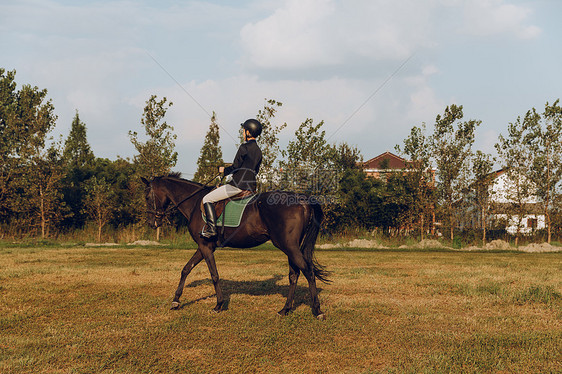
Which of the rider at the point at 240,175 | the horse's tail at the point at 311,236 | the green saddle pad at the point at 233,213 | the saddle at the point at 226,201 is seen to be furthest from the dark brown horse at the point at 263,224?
the rider at the point at 240,175

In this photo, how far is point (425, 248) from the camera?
26.0m

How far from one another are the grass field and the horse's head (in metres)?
1.87

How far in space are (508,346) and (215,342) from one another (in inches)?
177

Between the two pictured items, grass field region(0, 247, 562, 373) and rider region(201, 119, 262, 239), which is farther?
rider region(201, 119, 262, 239)

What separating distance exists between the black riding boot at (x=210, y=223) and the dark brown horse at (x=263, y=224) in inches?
10.9

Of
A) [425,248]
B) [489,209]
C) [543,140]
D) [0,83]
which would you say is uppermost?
[0,83]

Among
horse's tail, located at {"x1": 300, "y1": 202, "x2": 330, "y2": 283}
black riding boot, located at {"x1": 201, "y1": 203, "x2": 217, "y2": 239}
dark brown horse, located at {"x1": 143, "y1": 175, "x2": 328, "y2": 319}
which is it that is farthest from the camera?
black riding boot, located at {"x1": 201, "y1": 203, "x2": 217, "y2": 239}

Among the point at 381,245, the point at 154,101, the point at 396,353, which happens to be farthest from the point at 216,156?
the point at 396,353

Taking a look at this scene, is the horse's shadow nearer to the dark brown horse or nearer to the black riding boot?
the dark brown horse

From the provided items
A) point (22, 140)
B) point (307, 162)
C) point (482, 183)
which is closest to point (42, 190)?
point (22, 140)

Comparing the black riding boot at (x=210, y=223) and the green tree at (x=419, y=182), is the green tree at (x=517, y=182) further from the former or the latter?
the black riding boot at (x=210, y=223)

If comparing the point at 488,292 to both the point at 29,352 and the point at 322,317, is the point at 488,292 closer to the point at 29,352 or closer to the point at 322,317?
the point at 322,317

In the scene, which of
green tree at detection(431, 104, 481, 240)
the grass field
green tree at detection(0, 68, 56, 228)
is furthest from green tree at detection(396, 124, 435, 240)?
green tree at detection(0, 68, 56, 228)

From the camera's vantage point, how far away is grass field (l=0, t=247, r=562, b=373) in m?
5.64
